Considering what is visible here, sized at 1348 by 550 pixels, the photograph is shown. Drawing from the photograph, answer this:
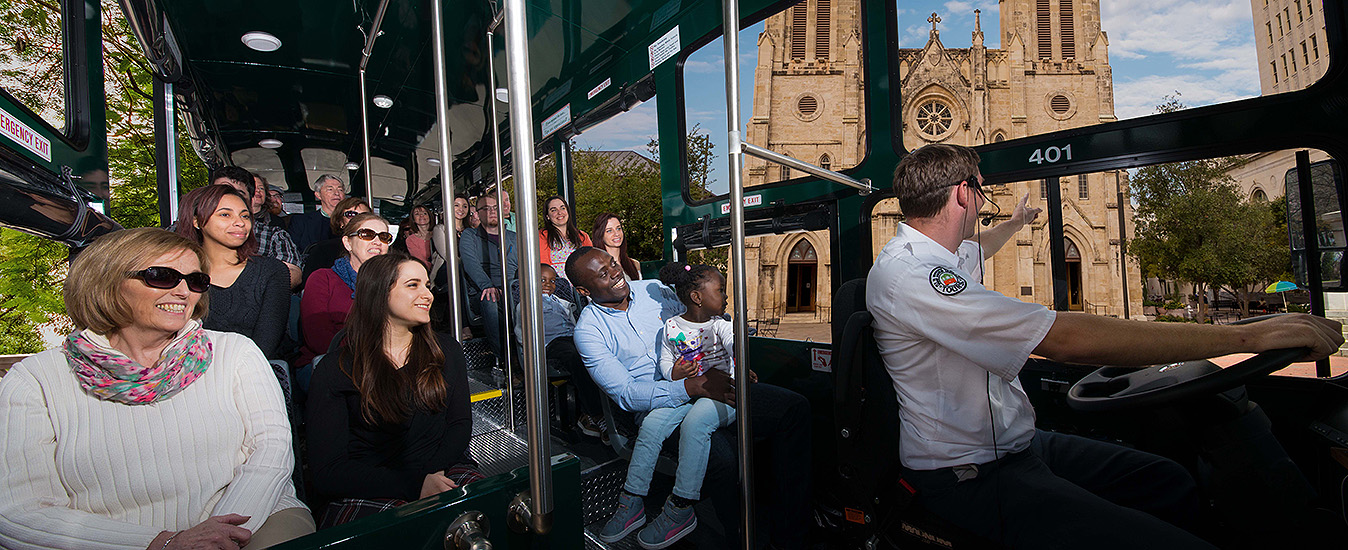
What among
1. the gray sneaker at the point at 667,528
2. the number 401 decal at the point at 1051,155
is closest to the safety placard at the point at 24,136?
the gray sneaker at the point at 667,528

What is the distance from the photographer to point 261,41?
9.38 ft

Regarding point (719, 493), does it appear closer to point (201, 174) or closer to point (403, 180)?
point (403, 180)

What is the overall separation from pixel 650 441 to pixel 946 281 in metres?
1.21

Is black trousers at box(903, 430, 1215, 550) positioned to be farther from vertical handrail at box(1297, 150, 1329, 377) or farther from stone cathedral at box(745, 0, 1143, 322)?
vertical handrail at box(1297, 150, 1329, 377)

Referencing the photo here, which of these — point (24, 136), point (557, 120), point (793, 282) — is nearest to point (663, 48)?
point (557, 120)

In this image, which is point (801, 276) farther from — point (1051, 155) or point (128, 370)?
point (128, 370)

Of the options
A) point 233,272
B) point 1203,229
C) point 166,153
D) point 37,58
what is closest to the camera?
point 233,272

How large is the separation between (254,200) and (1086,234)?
12.6 feet

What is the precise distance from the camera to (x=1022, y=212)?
2.03m

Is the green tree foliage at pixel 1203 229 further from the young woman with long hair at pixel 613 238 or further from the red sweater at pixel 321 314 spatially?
the red sweater at pixel 321 314

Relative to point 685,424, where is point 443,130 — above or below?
above

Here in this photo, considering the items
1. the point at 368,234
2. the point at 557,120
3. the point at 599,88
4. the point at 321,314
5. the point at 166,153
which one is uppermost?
the point at 599,88

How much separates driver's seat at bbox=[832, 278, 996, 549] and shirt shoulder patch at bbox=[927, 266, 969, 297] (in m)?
0.18

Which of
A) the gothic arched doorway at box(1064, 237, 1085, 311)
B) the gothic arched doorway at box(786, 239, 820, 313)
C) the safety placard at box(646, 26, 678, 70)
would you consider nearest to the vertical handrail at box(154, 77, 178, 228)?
the safety placard at box(646, 26, 678, 70)
